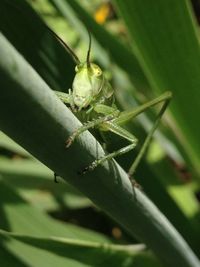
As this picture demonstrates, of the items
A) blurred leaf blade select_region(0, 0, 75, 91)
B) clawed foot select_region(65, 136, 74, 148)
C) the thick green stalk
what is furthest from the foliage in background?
clawed foot select_region(65, 136, 74, 148)

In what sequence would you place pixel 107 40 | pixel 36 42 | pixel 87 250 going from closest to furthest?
pixel 36 42
pixel 87 250
pixel 107 40

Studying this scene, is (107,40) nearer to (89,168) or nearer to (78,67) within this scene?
(78,67)

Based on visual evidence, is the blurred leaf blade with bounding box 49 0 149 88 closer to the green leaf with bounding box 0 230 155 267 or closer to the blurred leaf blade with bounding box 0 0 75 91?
the blurred leaf blade with bounding box 0 0 75 91

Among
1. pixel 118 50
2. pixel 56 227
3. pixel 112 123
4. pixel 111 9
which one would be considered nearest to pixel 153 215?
pixel 112 123

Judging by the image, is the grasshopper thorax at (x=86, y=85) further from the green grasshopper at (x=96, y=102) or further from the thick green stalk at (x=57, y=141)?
the thick green stalk at (x=57, y=141)

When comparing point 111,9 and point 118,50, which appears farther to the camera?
point 111,9

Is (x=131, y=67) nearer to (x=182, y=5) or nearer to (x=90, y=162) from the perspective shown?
(x=182, y=5)

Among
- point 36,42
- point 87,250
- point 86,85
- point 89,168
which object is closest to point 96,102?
point 86,85
